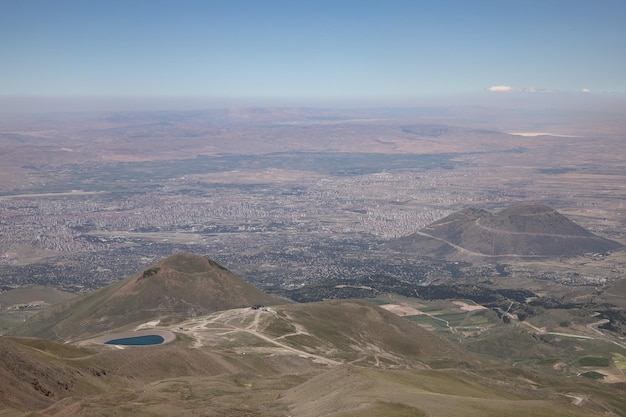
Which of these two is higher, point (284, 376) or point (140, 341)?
point (284, 376)

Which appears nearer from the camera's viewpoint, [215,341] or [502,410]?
[502,410]

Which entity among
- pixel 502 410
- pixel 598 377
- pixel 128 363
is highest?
pixel 502 410

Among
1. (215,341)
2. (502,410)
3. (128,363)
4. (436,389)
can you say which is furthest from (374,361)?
(502,410)

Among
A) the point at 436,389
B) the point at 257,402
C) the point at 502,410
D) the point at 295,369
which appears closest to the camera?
the point at 502,410

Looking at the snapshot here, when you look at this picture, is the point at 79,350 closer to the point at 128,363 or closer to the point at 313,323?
the point at 128,363

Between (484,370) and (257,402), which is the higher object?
(257,402)

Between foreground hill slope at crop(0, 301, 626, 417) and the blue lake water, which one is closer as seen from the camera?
foreground hill slope at crop(0, 301, 626, 417)

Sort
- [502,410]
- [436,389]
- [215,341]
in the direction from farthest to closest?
[215,341], [436,389], [502,410]

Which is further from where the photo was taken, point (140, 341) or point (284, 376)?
point (140, 341)

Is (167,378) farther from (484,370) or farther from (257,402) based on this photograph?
(484,370)
